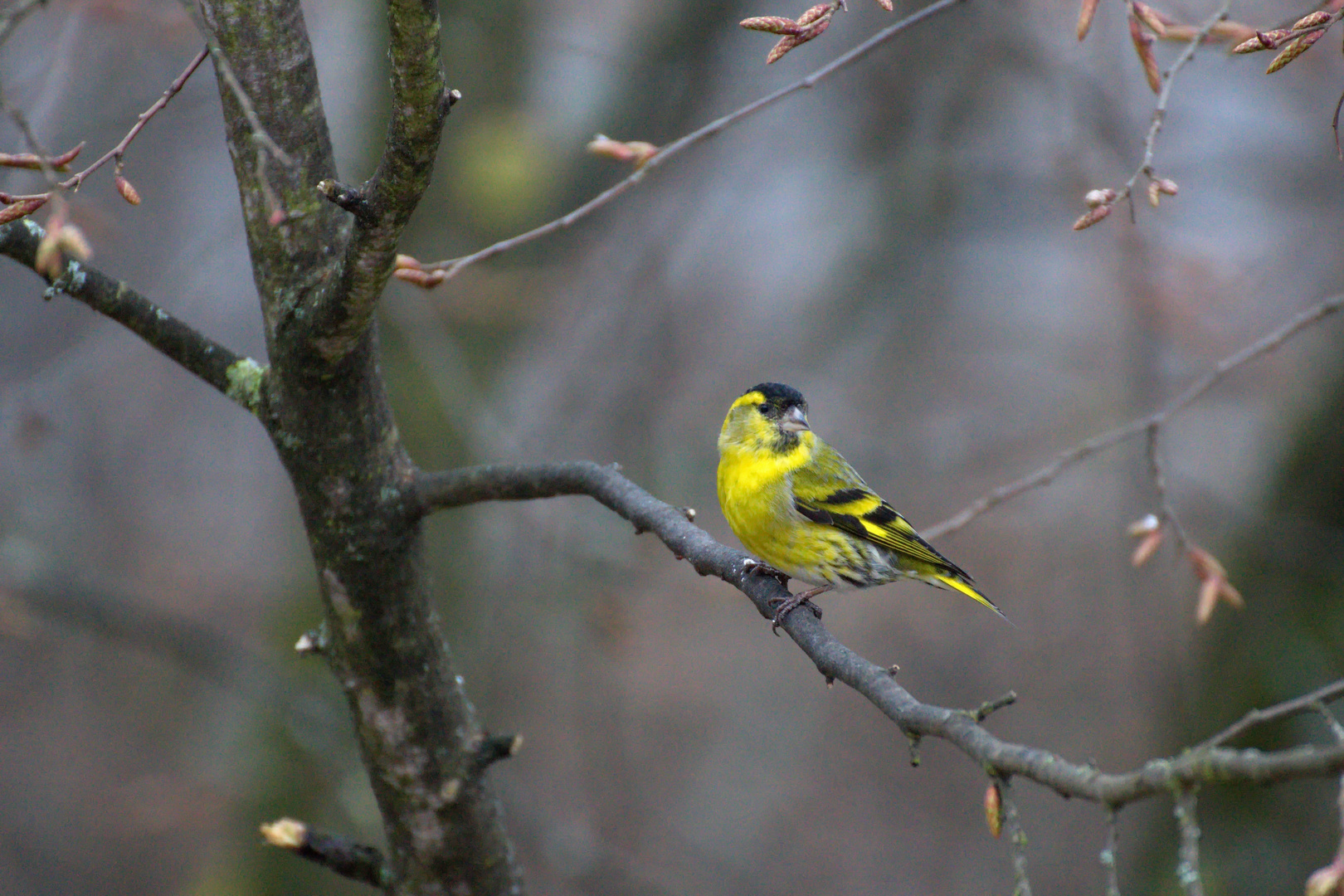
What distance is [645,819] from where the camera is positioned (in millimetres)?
8391

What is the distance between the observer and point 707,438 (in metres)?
8.15

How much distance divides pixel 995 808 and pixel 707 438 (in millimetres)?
6637

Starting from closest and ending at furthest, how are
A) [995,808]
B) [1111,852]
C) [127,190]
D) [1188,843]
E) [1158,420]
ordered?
[1188,843] < [1111,852] < [995,808] < [127,190] < [1158,420]

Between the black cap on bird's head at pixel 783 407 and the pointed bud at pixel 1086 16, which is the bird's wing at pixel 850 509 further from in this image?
the pointed bud at pixel 1086 16

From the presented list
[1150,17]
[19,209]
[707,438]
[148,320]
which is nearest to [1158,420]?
[1150,17]

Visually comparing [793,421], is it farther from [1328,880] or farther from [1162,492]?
Result: [1328,880]

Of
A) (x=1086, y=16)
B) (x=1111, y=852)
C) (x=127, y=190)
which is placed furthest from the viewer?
(x=1086, y=16)

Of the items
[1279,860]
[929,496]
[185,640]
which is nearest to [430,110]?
[185,640]

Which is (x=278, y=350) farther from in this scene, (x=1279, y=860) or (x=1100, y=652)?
(x=1100, y=652)

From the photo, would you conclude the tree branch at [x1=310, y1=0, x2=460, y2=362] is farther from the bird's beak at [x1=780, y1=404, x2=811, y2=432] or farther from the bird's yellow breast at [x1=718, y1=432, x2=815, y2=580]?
the bird's beak at [x1=780, y1=404, x2=811, y2=432]

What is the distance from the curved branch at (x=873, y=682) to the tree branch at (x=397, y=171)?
544mm

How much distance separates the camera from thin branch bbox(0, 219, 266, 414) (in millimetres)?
2396

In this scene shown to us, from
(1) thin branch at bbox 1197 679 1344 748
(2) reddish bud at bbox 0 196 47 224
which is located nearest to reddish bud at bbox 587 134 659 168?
(2) reddish bud at bbox 0 196 47 224

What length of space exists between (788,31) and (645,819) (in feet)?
23.3
